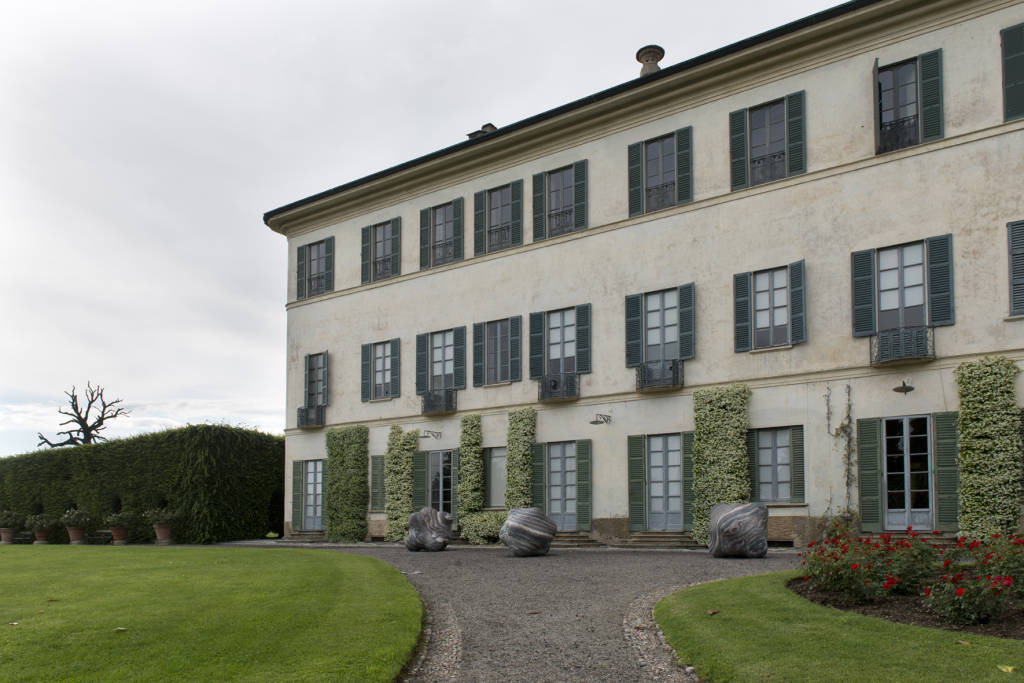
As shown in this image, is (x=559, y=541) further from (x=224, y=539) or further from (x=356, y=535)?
(x=224, y=539)

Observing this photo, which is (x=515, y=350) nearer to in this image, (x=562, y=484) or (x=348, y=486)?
(x=562, y=484)

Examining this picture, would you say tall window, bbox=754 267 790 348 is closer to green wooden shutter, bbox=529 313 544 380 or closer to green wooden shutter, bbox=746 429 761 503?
green wooden shutter, bbox=746 429 761 503

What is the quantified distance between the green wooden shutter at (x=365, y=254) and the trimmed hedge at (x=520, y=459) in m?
7.29

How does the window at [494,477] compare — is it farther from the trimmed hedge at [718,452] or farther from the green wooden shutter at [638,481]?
the trimmed hedge at [718,452]

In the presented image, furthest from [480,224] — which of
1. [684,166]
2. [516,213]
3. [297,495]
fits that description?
[297,495]

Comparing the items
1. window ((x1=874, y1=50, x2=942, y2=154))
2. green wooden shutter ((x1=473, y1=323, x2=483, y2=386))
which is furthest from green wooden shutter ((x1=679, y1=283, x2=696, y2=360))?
green wooden shutter ((x1=473, y1=323, x2=483, y2=386))

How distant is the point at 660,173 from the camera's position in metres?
21.4

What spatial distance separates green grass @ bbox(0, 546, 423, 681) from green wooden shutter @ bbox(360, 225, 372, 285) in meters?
13.6

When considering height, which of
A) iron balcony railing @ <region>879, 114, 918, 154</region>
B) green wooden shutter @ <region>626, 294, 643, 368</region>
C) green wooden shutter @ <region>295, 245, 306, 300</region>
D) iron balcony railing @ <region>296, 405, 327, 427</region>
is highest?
iron balcony railing @ <region>879, 114, 918, 154</region>

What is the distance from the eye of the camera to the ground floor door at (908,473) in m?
16.8

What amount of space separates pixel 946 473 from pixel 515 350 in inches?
414

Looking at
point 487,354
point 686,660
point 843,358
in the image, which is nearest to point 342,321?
point 487,354

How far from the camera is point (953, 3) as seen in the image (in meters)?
17.2

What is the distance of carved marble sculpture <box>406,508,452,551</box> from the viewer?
20.9 m
